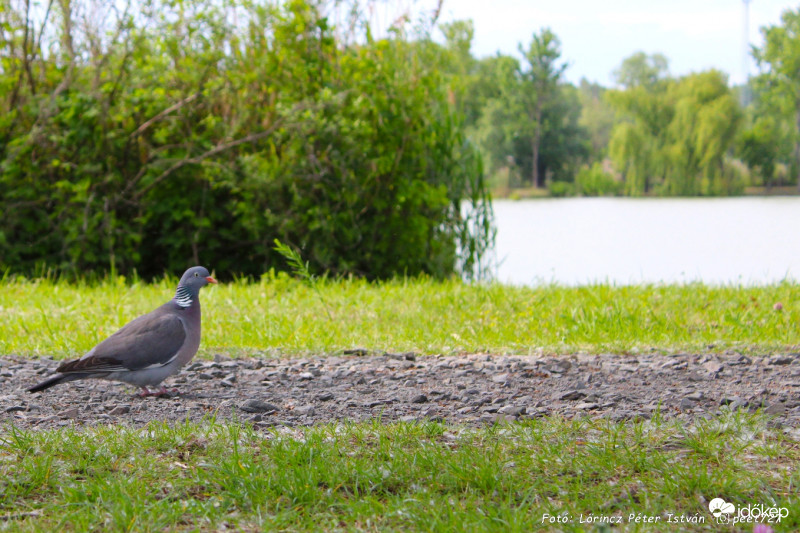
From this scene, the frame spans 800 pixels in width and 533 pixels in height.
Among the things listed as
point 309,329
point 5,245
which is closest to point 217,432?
point 309,329

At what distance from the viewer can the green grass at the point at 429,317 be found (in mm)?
5862

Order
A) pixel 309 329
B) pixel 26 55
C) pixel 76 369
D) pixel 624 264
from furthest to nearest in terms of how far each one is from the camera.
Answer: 1. pixel 624 264
2. pixel 26 55
3. pixel 309 329
4. pixel 76 369

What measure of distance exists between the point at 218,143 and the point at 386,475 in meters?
7.26

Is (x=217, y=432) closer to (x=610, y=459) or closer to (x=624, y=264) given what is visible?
(x=610, y=459)

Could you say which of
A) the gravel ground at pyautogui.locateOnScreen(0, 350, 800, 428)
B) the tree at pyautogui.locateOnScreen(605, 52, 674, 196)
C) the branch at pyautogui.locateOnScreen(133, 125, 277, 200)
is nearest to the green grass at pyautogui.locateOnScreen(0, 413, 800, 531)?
the gravel ground at pyautogui.locateOnScreen(0, 350, 800, 428)

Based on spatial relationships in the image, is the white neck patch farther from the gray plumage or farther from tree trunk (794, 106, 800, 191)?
tree trunk (794, 106, 800, 191)

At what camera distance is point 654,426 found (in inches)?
145

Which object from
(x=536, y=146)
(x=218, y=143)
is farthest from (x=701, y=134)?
(x=218, y=143)

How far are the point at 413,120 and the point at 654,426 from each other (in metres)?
6.30

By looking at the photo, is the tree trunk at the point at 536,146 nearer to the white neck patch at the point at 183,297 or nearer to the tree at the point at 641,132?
the tree at the point at 641,132

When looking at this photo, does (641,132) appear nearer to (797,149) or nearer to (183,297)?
(797,149)

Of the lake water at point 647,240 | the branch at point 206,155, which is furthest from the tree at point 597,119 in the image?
the branch at point 206,155

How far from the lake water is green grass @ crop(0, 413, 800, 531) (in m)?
5.62

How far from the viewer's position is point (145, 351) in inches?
162
